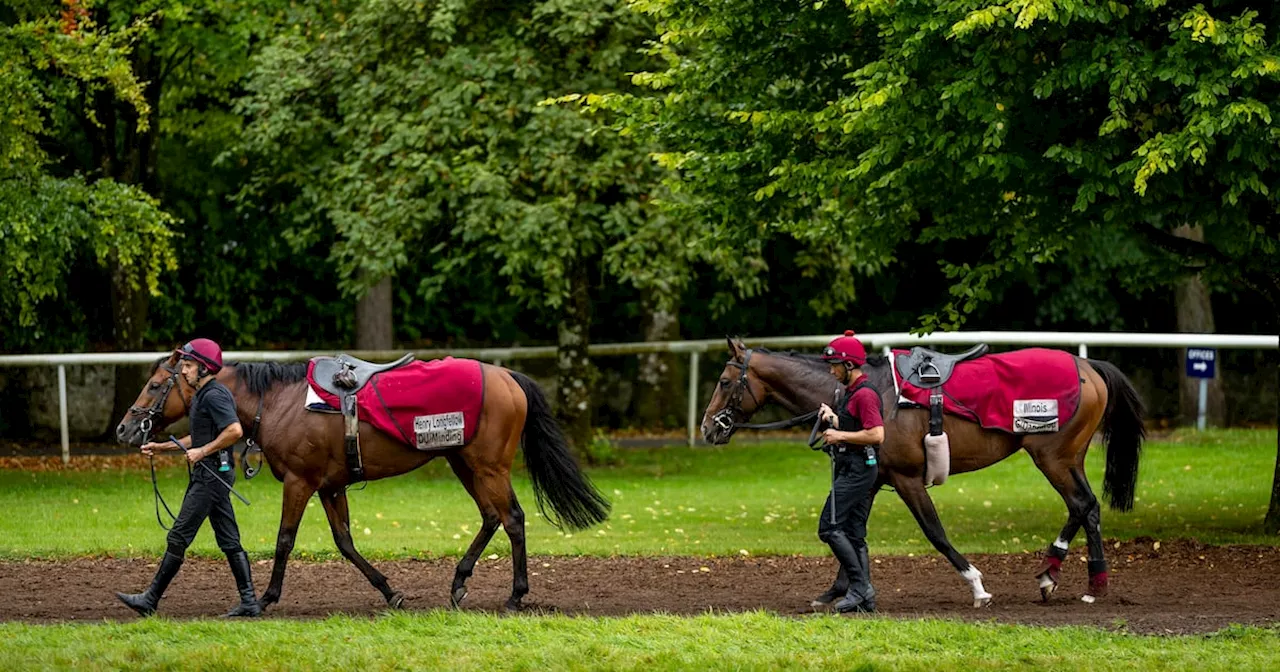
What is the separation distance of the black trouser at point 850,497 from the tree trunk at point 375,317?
45.9 feet

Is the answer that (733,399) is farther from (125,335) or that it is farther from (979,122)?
(125,335)

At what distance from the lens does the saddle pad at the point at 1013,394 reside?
10711 mm

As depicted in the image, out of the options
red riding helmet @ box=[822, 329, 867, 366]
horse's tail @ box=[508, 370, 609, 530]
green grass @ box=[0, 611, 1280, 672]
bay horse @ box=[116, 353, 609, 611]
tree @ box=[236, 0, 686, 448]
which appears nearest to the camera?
green grass @ box=[0, 611, 1280, 672]

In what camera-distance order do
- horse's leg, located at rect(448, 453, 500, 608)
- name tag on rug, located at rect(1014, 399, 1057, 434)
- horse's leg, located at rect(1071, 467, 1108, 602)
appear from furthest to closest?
name tag on rug, located at rect(1014, 399, 1057, 434) → horse's leg, located at rect(1071, 467, 1108, 602) → horse's leg, located at rect(448, 453, 500, 608)

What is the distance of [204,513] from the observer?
9672 mm

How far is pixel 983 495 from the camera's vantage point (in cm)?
1808

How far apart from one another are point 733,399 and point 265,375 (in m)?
3.18

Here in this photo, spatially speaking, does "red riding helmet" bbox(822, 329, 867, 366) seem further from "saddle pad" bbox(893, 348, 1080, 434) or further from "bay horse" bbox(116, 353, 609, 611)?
A: "bay horse" bbox(116, 353, 609, 611)

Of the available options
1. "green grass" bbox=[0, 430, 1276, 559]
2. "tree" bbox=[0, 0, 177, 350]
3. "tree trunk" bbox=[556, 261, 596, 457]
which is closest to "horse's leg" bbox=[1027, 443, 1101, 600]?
"green grass" bbox=[0, 430, 1276, 559]

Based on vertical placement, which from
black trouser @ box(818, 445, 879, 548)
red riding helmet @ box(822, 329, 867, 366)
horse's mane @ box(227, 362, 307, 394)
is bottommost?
black trouser @ box(818, 445, 879, 548)

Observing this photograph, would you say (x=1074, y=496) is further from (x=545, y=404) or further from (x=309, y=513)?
(x=309, y=513)

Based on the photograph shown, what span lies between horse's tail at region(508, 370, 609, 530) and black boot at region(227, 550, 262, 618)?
1.98 metres

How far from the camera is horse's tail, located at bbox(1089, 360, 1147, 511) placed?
1130cm

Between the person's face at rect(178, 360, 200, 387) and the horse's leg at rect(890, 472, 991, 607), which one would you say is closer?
the person's face at rect(178, 360, 200, 387)
